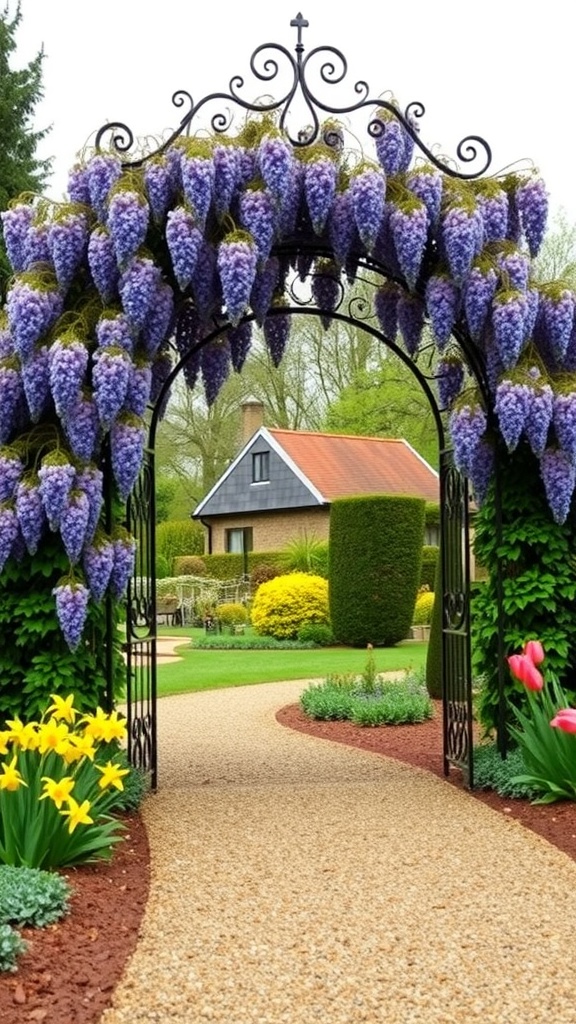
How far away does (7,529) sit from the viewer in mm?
5695

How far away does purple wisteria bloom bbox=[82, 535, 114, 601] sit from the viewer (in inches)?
228

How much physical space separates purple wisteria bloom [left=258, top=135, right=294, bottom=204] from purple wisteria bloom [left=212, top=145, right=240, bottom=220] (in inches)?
5.8

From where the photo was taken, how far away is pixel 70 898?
4074 mm

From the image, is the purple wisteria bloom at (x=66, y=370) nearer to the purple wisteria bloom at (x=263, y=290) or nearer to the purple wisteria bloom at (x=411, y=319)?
the purple wisteria bloom at (x=263, y=290)

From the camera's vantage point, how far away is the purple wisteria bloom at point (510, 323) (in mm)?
5918

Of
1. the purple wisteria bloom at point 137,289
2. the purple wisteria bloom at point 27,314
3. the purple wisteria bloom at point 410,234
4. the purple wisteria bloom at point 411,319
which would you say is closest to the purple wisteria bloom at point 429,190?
the purple wisteria bloom at point 410,234

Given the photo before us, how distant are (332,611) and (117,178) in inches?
459

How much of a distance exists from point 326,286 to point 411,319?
573 millimetres

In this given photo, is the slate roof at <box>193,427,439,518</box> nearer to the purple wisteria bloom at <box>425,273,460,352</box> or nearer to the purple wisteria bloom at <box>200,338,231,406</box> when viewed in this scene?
the purple wisteria bloom at <box>200,338,231,406</box>

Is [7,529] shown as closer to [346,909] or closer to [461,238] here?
[346,909]

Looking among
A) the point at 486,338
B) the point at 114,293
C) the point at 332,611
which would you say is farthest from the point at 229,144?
the point at 332,611

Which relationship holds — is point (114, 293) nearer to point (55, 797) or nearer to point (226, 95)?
point (226, 95)

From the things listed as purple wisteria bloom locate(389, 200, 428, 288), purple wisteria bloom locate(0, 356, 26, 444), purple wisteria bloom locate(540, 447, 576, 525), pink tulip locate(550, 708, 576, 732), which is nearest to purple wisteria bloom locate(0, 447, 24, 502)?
purple wisteria bloom locate(0, 356, 26, 444)

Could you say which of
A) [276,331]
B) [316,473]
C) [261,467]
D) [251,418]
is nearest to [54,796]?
[276,331]
